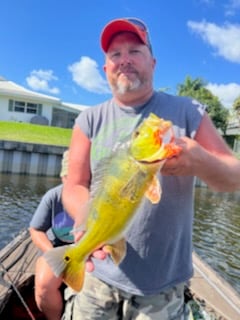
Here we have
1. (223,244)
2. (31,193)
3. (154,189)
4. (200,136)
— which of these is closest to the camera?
(154,189)

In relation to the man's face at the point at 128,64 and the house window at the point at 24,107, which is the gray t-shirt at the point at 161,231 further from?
the house window at the point at 24,107

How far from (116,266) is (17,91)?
33.3 m

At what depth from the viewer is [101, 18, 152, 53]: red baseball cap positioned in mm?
2275

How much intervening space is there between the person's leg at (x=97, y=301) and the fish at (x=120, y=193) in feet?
1.14

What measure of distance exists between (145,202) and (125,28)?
98cm

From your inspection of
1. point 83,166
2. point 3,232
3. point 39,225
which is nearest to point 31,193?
point 3,232

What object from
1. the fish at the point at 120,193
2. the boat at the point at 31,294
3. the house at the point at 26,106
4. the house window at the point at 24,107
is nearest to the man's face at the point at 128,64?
the fish at the point at 120,193

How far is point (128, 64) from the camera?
2.22 m

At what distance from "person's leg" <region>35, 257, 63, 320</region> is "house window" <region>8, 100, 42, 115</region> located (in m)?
31.5

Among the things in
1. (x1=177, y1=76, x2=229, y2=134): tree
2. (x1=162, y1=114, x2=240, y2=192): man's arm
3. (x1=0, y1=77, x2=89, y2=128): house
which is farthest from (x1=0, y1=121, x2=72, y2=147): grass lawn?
(x1=162, y1=114, x2=240, y2=192): man's arm

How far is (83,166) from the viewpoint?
2.37 m

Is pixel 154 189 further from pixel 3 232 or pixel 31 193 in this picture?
pixel 31 193

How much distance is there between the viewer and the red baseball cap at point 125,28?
2.28 metres

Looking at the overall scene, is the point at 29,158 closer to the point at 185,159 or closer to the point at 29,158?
the point at 29,158
